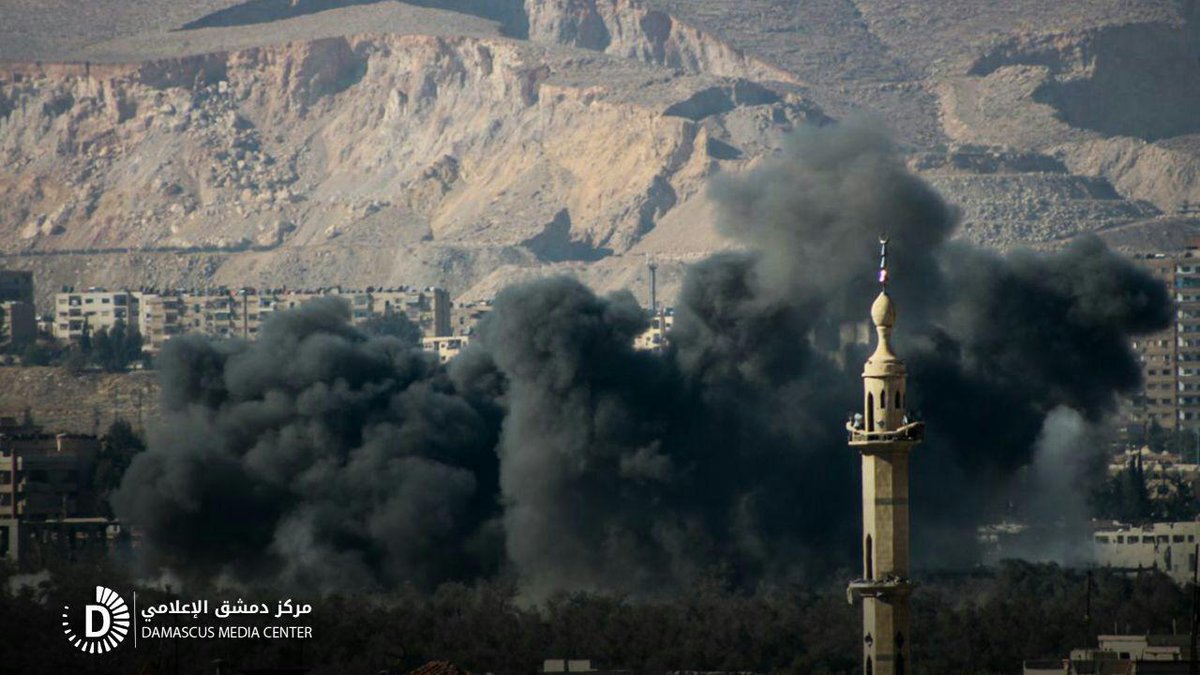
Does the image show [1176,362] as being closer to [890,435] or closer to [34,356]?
[34,356]

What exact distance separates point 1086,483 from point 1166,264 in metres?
70.6

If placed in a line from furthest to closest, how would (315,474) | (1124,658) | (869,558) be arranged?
1. (315,474)
2. (1124,658)
3. (869,558)

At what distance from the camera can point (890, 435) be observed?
1603 inches

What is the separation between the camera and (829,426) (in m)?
101

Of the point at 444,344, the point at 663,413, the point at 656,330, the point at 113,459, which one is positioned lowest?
the point at 113,459

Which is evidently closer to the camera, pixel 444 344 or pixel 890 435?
pixel 890 435

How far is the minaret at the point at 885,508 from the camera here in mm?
40688

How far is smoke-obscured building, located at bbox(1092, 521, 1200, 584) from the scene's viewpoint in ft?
335

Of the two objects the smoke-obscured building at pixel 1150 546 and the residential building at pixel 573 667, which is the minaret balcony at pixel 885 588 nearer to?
the residential building at pixel 573 667

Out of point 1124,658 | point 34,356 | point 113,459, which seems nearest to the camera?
point 1124,658

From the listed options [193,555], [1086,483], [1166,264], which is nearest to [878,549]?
[193,555]

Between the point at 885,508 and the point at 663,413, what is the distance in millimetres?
58986

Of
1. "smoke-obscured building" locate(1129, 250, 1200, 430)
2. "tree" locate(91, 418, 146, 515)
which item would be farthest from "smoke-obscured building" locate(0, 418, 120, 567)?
A: "smoke-obscured building" locate(1129, 250, 1200, 430)

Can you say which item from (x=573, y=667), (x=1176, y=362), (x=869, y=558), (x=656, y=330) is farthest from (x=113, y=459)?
(x=869, y=558)
